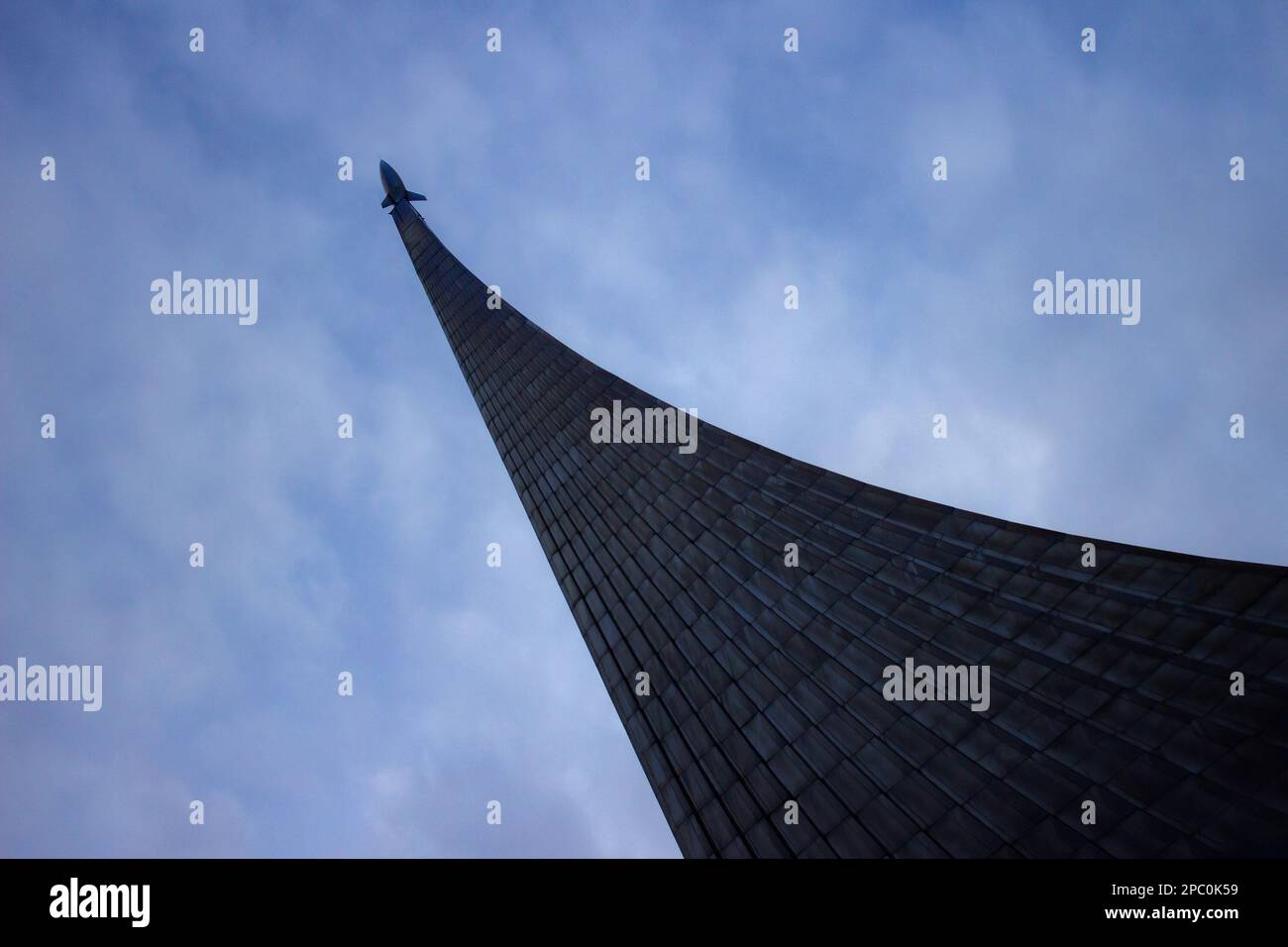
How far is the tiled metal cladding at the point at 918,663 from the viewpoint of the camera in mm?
9344

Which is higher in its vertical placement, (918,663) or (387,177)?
(387,177)

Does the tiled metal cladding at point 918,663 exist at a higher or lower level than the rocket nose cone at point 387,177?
lower

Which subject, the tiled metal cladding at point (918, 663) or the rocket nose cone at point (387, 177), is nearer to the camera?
the tiled metal cladding at point (918, 663)

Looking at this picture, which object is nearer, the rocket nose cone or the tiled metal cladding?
the tiled metal cladding

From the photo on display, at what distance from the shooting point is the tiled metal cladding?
9344 millimetres

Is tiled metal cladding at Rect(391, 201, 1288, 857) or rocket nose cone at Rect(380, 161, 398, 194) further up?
rocket nose cone at Rect(380, 161, 398, 194)

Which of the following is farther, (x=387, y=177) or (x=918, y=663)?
(x=387, y=177)

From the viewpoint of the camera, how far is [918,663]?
12812 mm
